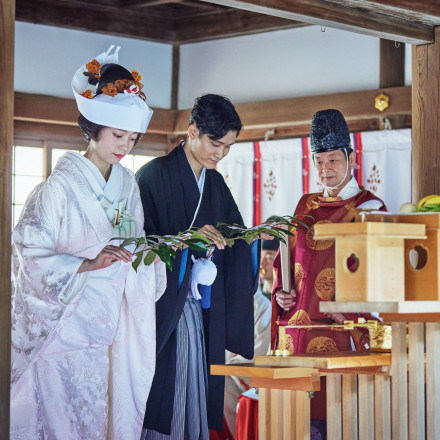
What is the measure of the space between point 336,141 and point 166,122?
3.29m

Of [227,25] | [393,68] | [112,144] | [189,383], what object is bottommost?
[189,383]

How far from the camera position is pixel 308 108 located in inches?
276

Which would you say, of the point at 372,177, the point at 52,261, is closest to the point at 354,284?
the point at 52,261

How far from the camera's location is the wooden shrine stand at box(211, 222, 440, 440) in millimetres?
3004

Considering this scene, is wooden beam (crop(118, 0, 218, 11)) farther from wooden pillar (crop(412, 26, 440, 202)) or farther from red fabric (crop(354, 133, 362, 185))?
wooden pillar (crop(412, 26, 440, 202))

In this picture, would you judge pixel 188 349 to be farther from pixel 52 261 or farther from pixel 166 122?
pixel 166 122

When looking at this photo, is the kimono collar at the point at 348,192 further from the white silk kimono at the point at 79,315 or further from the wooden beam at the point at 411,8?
the white silk kimono at the point at 79,315

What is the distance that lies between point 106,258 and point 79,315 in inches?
13.3

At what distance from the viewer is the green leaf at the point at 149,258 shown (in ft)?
12.3

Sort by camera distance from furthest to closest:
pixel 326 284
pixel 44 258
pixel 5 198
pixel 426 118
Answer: pixel 426 118
pixel 326 284
pixel 44 258
pixel 5 198

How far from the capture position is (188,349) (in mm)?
A: 4371

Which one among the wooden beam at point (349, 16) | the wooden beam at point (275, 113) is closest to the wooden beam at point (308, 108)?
the wooden beam at point (275, 113)

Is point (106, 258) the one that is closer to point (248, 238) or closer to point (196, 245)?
point (196, 245)

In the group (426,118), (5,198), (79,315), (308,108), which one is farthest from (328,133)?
(308,108)
